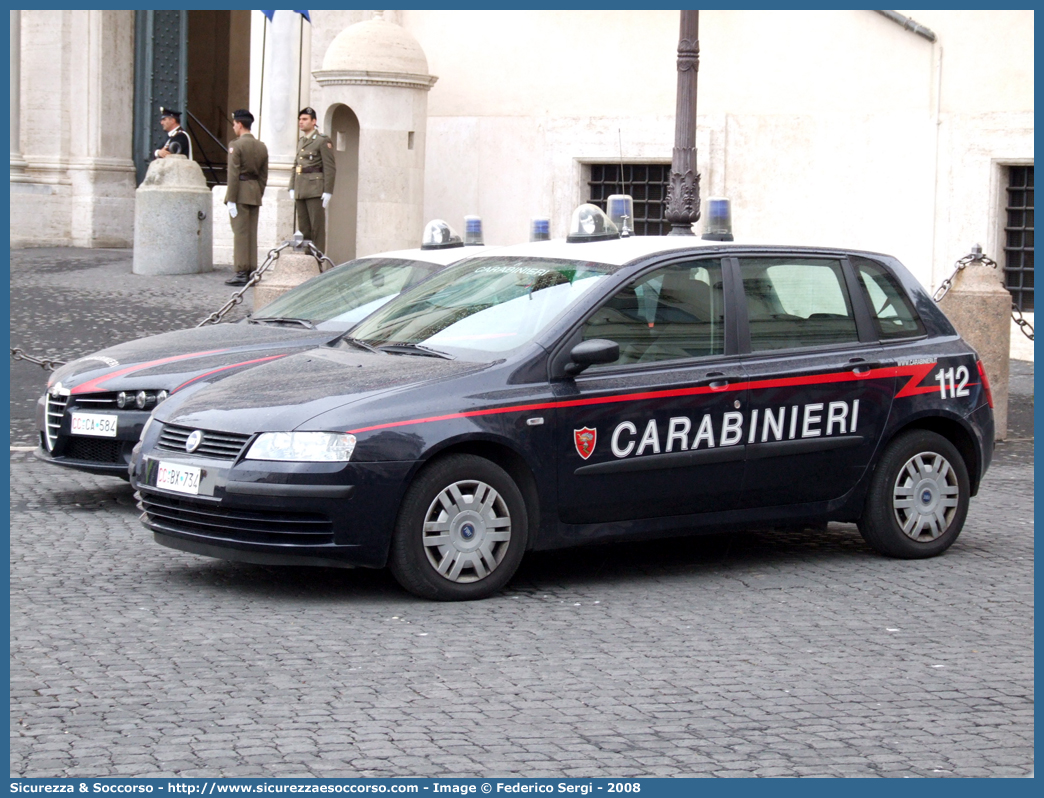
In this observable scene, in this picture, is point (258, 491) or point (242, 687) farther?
point (258, 491)

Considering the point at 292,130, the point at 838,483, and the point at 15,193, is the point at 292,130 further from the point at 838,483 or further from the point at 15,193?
the point at 838,483

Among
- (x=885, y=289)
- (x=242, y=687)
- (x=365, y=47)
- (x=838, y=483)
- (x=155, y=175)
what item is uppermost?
(x=365, y=47)

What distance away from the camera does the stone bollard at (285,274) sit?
12123 mm

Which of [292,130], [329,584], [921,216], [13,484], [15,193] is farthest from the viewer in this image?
[15,193]

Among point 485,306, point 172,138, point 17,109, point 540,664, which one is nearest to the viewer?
point 540,664

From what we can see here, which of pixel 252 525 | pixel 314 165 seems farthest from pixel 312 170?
pixel 252 525

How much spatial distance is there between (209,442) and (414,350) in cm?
111

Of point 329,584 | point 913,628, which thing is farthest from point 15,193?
point 913,628

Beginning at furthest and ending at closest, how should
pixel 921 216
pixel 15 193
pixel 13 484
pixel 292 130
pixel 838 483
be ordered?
pixel 15 193 → pixel 292 130 → pixel 921 216 → pixel 13 484 → pixel 838 483

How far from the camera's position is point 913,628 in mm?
6559

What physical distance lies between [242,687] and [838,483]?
3432mm

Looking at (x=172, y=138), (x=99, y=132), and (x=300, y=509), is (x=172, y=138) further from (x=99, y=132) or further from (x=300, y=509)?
(x=300, y=509)

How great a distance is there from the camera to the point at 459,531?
671 centimetres

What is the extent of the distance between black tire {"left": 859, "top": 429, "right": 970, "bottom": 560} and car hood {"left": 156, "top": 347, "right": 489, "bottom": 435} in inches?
87.0
